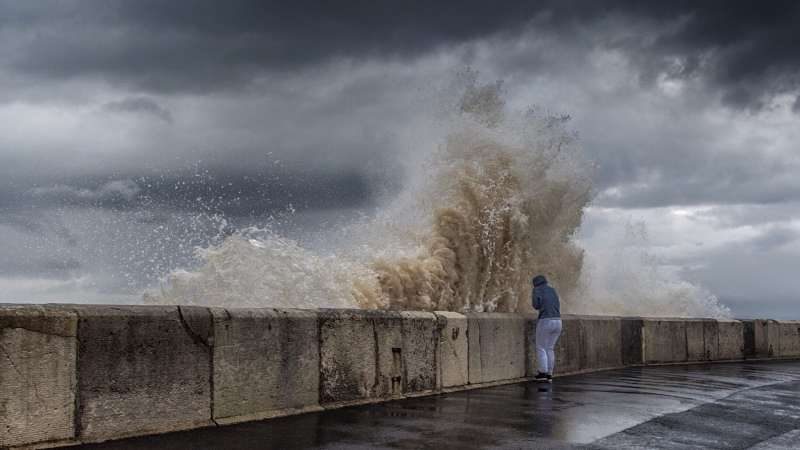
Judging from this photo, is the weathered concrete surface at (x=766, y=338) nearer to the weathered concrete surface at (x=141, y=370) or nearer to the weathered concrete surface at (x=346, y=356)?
the weathered concrete surface at (x=346, y=356)

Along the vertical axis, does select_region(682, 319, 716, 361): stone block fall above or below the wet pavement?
above

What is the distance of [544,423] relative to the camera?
7160 mm

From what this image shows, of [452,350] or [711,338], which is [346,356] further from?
[711,338]

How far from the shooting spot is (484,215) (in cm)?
1694

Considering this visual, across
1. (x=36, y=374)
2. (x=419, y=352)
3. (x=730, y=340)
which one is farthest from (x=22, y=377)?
(x=730, y=340)

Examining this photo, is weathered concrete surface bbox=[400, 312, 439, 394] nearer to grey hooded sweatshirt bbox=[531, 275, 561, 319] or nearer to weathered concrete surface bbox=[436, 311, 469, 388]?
weathered concrete surface bbox=[436, 311, 469, 388]

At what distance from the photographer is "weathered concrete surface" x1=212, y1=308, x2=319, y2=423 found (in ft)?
22.2

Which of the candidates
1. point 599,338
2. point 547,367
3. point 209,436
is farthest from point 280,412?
point 599,338

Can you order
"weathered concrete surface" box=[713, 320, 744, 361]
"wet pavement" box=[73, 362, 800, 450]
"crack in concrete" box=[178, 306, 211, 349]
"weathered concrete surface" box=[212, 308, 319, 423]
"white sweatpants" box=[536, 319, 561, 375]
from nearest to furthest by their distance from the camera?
"wet pavement" box=[73, 362, 800, 450]
"crack in concrete" box=[178, 306, 211, 349]
"weathered concrete surface" box=[212, 308, 319, 423]
"white sweatpants" box=[536, 319, 561, 375]
"weathered concrete surface" box=[713, 320, 744, 361]

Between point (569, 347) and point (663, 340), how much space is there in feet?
11.2

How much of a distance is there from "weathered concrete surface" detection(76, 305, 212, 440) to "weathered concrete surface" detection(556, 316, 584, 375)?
6.84 metres

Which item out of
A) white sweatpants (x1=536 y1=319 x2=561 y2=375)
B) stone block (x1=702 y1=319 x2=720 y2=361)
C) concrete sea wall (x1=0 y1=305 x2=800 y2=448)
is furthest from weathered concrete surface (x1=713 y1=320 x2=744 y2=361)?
concrete sea wall (x1=0 y1=305 x2=800 y2=448)

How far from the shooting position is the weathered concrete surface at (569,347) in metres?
12.3

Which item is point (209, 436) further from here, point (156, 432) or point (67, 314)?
point (67, 314)
